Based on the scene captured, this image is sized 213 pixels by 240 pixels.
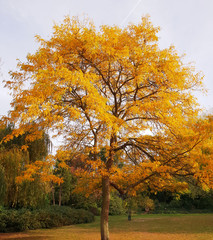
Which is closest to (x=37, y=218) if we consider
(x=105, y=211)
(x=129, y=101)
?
(x=105, y=211)

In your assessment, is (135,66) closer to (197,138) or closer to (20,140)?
(197,138)

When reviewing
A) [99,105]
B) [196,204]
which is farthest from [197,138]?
[196,204]

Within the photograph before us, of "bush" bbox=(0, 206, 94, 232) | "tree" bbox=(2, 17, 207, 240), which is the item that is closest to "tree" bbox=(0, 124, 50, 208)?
"bush" bbox=(0, 206, 94, 232)

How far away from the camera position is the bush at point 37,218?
14.0 meters

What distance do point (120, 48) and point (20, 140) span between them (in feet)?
28.3

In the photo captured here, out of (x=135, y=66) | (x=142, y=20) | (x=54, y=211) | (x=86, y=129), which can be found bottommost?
(x=54, y=211)

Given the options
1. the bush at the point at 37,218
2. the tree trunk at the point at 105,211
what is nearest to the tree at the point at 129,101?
the tree trunk at the point at 105,211

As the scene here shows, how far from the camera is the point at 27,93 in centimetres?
741

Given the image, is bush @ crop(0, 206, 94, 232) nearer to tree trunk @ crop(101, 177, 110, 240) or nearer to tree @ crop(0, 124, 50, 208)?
tree @ crop(0, 124, 50, 208)

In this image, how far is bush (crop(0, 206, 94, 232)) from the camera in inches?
551

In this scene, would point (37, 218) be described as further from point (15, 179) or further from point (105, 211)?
point (105, 211)

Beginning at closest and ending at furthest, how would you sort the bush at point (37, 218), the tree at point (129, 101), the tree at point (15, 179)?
the tree at point (129, 101) < the tree at point (15, 179) < the bush at point (37, 218)

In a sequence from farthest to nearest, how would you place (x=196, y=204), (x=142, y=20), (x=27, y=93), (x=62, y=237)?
1. (x=196, y=204)
2. (x=62, y=237)
3. (x=142, y=20)
4. (x=27, y=93)

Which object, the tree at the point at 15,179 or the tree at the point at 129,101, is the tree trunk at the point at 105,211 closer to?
the tree at the point at 129,101
